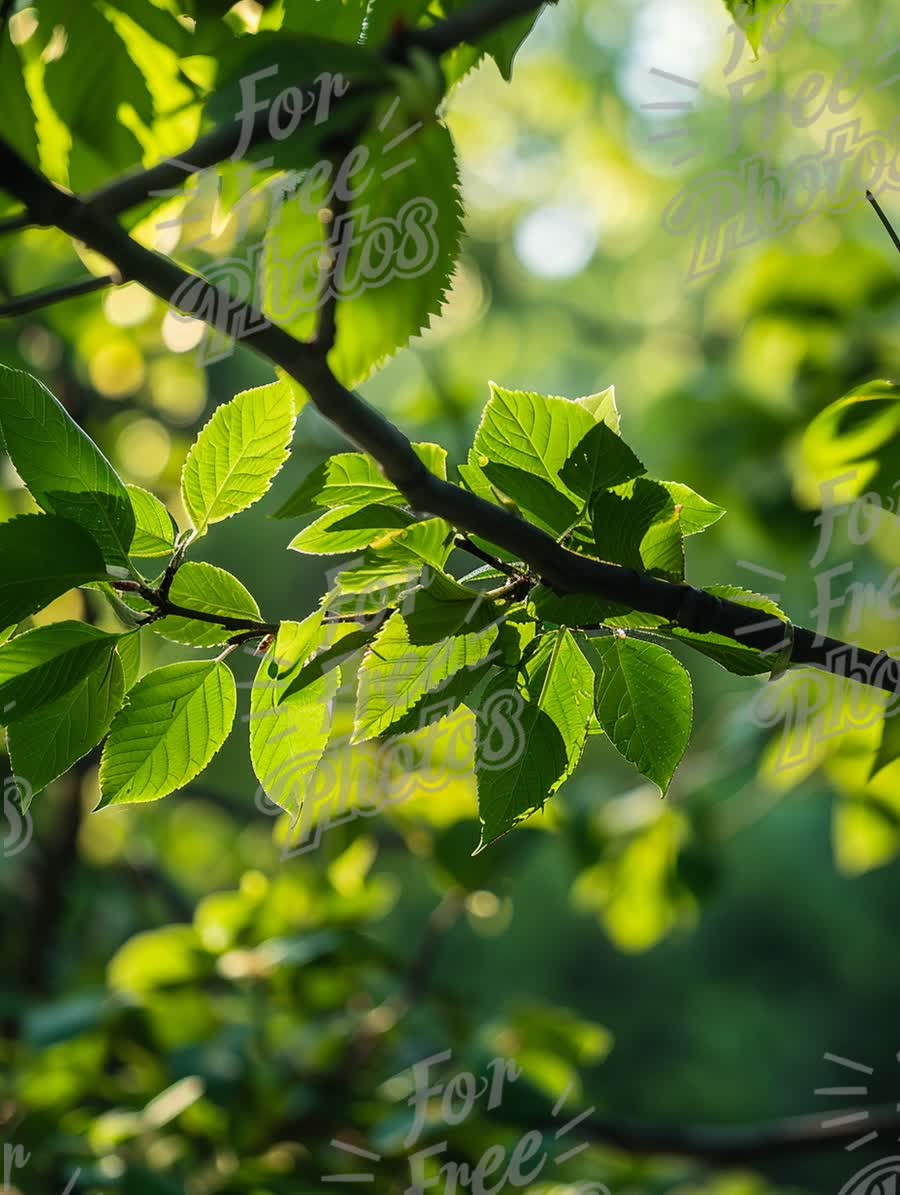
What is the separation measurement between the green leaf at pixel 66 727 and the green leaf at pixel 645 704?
146 millimetres

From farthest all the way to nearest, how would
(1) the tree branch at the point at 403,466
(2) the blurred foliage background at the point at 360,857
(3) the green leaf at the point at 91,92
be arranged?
(2) the blurred foliage background at the point at 360,857, (3) the green leaf at the point at 91,92, (1) the tree branch at the point at 403,466

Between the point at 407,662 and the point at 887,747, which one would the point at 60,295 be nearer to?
the point at 407,662

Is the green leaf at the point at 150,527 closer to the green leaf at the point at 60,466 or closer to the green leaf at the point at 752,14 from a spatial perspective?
the green leaf at the point at 60,466

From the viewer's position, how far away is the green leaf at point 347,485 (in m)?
0.28

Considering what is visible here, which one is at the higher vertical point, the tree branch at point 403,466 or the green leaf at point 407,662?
the tree branch at point 403,466

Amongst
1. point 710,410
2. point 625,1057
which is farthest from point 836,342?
point 625,1057

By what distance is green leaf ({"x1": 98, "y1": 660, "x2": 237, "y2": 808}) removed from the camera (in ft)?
0.97

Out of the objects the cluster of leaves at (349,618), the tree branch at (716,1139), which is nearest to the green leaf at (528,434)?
the cluster of leaves at (349,618)

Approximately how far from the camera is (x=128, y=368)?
120cm

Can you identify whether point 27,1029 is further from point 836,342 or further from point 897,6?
point 897,6

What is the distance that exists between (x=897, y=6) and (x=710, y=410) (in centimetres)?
133

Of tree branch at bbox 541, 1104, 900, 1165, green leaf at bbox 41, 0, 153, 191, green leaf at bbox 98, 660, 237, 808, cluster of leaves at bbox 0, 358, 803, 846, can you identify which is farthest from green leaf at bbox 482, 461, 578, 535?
tree branch at bbox 541, 1104, 900, 1165

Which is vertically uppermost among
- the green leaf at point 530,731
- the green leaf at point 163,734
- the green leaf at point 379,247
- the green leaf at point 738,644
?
the green leaf at point 379,247

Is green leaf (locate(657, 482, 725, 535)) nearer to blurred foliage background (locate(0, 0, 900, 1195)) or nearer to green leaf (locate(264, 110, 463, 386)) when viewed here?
green leaf (locate(264, 110, 463, 386))
